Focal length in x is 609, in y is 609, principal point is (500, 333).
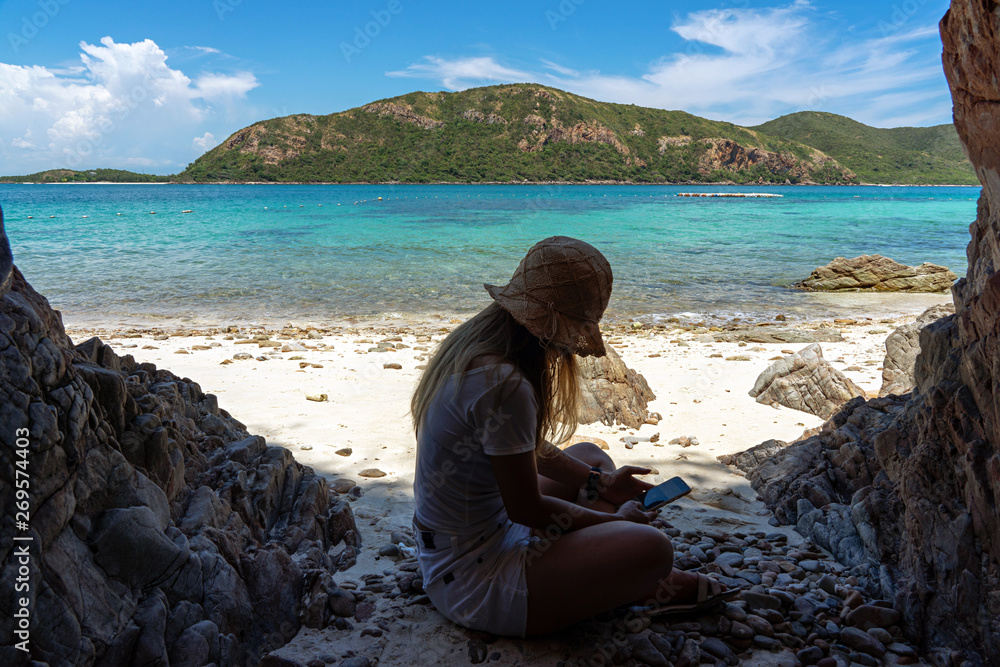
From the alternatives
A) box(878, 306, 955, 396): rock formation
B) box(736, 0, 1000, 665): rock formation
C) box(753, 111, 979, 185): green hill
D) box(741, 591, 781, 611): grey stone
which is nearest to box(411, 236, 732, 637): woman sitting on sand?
box(741, 591, 781, 611): grey stone

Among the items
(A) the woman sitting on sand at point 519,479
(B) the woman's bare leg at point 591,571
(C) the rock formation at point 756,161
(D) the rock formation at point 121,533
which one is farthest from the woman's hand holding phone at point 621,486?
(C) the rock formation at point 756,161

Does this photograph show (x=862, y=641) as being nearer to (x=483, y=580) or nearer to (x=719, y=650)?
(x=719, y=650)

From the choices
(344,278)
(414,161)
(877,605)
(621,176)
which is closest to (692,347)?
(877,605)

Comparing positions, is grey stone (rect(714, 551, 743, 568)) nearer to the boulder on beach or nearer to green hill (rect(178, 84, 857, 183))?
the boulder on beach

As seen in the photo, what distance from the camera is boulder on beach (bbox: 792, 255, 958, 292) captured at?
14953mm

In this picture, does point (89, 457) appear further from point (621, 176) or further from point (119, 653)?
point (621, 176)

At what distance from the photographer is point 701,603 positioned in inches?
103

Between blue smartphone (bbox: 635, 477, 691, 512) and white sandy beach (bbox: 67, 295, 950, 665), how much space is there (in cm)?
75

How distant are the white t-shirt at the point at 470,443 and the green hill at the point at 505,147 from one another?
9670 cm

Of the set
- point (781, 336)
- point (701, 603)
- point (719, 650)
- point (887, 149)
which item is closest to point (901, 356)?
point (781, 336)

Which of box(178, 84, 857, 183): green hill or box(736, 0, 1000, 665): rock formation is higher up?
box(178, 84, 857, 183): green hill

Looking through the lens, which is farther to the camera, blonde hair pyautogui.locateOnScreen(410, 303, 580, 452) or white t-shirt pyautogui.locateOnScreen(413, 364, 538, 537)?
blonde hair pyautogui.locateOnScreen(410, 303, 580, 452)

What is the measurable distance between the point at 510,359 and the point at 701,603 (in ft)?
4.48

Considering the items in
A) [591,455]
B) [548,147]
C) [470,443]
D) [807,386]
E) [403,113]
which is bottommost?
[807,386]
